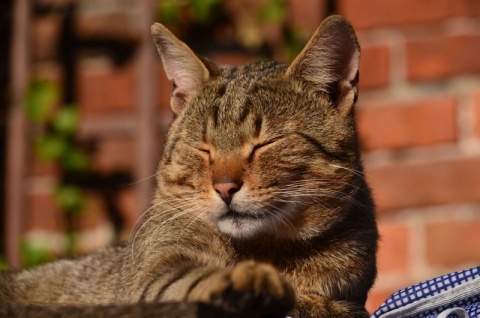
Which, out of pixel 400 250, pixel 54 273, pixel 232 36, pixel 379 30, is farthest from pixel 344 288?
pixel 232 36

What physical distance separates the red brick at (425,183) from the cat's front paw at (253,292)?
156 cm

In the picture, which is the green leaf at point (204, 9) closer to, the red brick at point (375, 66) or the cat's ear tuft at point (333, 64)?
the red brick at point (375, 66)

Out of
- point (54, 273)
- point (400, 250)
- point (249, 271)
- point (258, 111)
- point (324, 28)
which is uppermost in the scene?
point (324, 28)

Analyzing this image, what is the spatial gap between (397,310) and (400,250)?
1.41m

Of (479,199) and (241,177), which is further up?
(241,177)

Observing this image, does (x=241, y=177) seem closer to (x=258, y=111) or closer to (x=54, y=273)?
(x=258, y=111)

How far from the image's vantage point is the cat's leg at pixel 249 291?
1380mm

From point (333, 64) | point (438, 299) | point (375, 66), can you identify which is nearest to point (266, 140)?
point (333, 64)

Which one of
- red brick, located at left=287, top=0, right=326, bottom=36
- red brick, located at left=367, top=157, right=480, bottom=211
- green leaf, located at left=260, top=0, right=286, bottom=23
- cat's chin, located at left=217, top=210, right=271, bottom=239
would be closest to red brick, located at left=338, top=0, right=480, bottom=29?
red brick, located at left=287, top=0, right=326, bottom=36

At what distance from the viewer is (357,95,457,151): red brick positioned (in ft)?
9.81

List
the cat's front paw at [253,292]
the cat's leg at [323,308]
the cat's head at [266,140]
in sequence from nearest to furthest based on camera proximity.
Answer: the cat's front paw at [253,292]
the cat's leg at [323,308]
the cat's head at [266,140]

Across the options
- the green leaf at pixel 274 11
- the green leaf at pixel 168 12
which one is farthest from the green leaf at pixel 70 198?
the green leaf at pixel 274 11

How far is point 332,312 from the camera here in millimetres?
1836

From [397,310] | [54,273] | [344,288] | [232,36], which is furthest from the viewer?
[232,36]
